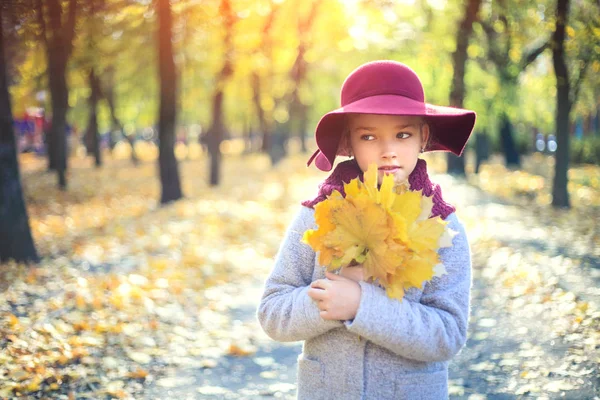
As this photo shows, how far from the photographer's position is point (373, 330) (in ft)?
6.11

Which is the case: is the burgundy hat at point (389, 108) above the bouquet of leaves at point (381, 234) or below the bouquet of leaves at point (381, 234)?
above

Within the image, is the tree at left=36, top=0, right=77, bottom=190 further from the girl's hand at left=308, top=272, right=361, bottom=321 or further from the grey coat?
the girl's hand at left=308, top=272, right=361, bottom=321

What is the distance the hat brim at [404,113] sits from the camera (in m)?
2.01

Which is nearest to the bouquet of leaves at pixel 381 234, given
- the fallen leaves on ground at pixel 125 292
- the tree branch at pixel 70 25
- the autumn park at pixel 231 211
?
the autumn park at pixel 231 211

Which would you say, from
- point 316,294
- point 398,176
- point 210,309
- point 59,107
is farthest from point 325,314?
point 59,107

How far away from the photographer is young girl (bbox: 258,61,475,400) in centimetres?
189

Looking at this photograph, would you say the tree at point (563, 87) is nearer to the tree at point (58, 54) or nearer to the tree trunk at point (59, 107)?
the tree at point (58, 54)

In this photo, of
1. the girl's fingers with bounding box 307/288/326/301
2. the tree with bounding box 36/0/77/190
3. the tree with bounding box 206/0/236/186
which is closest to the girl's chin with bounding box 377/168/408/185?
the girl's fingers with bounding box 307/288/326/301

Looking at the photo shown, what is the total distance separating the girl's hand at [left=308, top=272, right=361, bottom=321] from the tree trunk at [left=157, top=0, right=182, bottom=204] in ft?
38.4

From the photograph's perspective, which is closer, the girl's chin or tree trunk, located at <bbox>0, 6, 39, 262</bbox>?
the girl's chin

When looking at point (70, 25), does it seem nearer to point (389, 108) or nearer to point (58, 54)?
point (58, 54)

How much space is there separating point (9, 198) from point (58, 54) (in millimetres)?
6597

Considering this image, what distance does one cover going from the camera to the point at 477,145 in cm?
2158

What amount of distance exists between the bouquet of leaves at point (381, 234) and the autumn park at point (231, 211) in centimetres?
58
